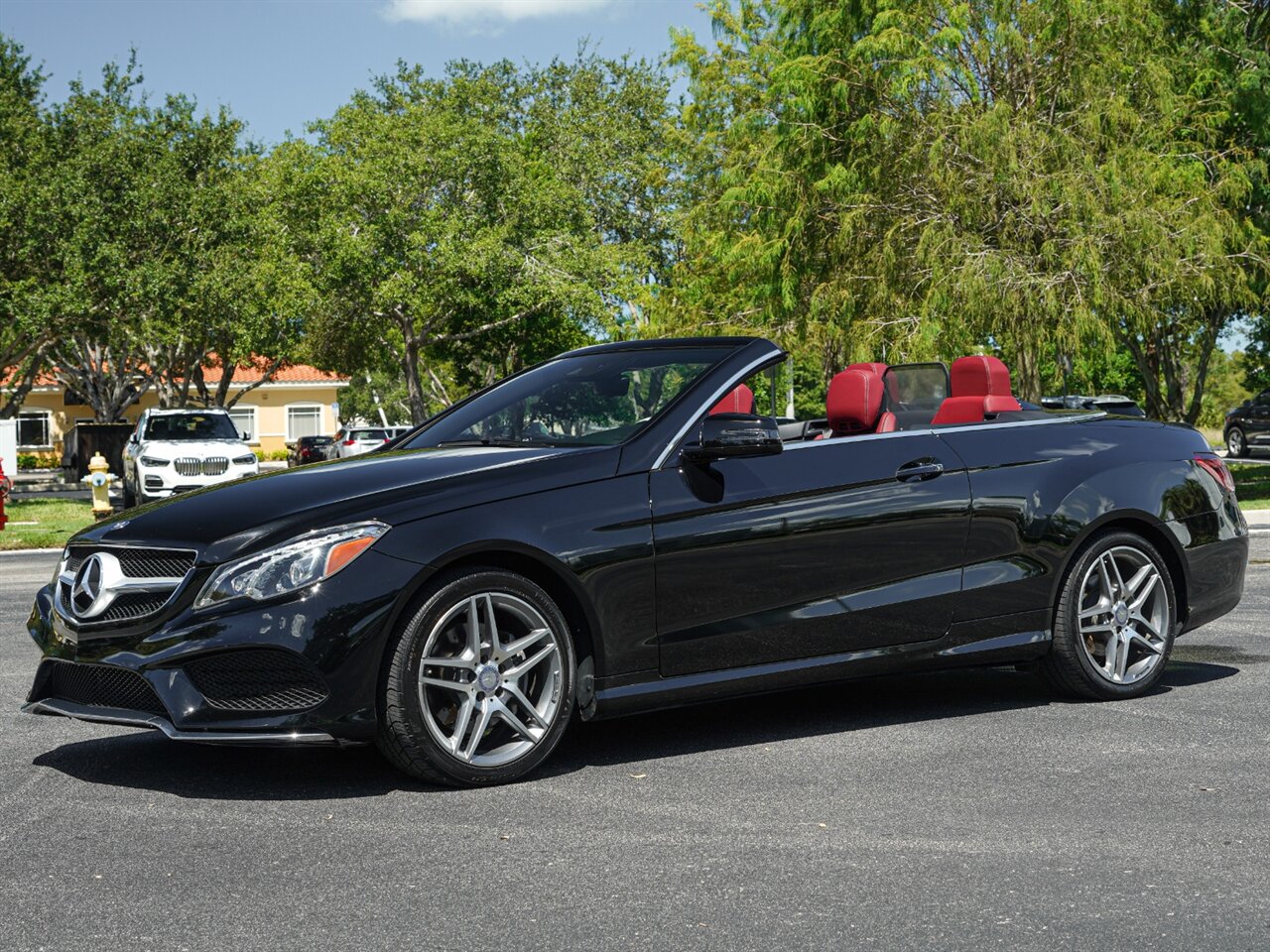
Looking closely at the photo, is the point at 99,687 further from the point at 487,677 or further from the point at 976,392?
the point at 976,392

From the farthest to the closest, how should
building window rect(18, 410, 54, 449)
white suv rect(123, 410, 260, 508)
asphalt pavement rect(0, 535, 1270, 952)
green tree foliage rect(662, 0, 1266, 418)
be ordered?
1. building window rect(18, 410, 54, 449)
2. white suv rect(123, 410, 260, 508)
3. green tree foliage rect(662, 0, 1266, 418)
4. asphalt pavement rect(0, 535, 1270, 952)

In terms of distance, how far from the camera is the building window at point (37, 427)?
78312 mm

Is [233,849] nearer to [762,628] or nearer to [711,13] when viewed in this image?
[762,628]

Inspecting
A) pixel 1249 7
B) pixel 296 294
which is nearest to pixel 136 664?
pixel 1249 7

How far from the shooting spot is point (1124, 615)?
23.0 ft

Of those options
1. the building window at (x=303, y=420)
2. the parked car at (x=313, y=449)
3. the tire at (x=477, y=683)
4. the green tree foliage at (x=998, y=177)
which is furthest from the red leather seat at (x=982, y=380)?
the building window at (x=303, y=420)

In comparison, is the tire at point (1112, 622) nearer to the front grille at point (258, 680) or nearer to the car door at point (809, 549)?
the car door at point (809, 549)

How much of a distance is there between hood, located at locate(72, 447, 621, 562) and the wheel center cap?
0.56m

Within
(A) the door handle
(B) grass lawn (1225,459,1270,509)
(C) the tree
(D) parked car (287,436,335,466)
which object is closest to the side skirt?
(A) the door handle

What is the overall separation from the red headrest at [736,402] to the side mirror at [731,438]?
10cm

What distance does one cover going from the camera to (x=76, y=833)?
4906mm

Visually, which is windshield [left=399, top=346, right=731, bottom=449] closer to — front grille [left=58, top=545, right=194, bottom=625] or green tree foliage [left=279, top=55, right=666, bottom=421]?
front grille [left=58, top=545, right=194, bottom=625]

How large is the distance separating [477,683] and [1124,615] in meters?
3.13

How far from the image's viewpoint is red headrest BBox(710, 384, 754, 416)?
6195mm
